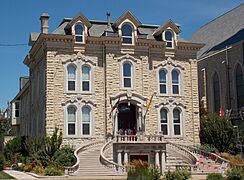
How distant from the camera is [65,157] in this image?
37.4 meters

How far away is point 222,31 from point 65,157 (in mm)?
35351

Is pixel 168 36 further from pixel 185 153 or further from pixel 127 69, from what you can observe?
pixel 185 153

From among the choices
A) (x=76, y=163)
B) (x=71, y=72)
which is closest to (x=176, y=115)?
(x=71, y=72)

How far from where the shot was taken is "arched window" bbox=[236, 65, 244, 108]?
53406 millimetres

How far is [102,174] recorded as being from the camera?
114 ft

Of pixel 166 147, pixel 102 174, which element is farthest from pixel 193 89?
pixel 102 174

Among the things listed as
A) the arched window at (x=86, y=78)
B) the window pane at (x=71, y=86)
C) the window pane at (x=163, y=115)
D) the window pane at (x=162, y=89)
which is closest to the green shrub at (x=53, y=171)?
the window pane at (x=71, y=86)

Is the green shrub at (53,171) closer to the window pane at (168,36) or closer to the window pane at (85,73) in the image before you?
the window pane at (85,73)

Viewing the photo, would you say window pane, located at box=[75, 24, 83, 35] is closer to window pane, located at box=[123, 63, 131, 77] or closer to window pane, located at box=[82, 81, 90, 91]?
window pane, located at box=[82, 81, 90, 91]

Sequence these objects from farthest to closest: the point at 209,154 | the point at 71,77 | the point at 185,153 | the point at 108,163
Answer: the point at 71,77 < the point at 185,153 < the point at 209,154 < the point at 108,163

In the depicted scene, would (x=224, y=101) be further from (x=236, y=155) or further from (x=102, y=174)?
(x=102, y=174)

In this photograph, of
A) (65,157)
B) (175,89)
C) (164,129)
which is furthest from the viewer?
(175,89)

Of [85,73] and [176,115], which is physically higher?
[85,73]

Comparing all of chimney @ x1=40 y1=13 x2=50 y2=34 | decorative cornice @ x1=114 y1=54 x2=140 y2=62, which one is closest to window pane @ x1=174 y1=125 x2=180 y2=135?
decorative cornice @ x1=114 y1=54 x2=140 y2=62
